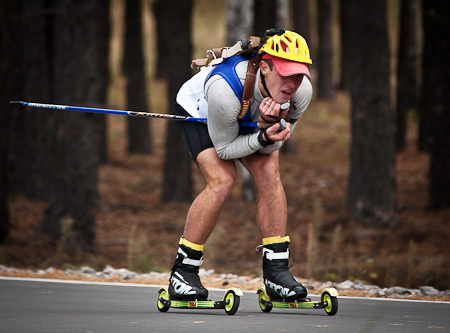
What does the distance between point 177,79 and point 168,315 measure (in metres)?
13.7

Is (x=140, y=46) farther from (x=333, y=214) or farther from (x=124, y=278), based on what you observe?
(x=124, y=278)

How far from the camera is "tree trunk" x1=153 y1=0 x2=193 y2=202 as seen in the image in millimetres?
19812

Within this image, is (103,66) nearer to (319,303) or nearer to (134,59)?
(134,59)

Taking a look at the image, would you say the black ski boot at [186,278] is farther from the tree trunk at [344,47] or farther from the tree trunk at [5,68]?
the tree trunk at [344,47]

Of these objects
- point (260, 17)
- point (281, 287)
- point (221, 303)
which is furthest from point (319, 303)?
point (260, 17)

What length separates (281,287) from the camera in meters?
6.38

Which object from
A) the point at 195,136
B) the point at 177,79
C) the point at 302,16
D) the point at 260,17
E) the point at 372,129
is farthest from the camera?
the point at 302,16

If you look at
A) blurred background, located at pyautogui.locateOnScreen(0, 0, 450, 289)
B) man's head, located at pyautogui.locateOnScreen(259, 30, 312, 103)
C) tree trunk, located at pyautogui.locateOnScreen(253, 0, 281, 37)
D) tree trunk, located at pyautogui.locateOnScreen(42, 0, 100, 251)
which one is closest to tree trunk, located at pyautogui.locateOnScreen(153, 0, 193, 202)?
blurred background, located at pyautogui.locateOnScreen(0, 0, 450, 289)

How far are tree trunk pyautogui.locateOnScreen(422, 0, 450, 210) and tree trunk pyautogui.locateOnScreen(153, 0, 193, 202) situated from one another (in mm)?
5140

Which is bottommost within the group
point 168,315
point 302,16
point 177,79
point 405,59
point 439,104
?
point 168,315

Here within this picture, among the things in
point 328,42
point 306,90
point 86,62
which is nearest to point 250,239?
point 86,62

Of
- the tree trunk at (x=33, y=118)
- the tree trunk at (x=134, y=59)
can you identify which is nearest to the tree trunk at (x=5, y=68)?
the tree trunk at (x=33, y=118)

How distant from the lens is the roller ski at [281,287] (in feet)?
20.7

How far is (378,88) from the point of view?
16.5 metres
